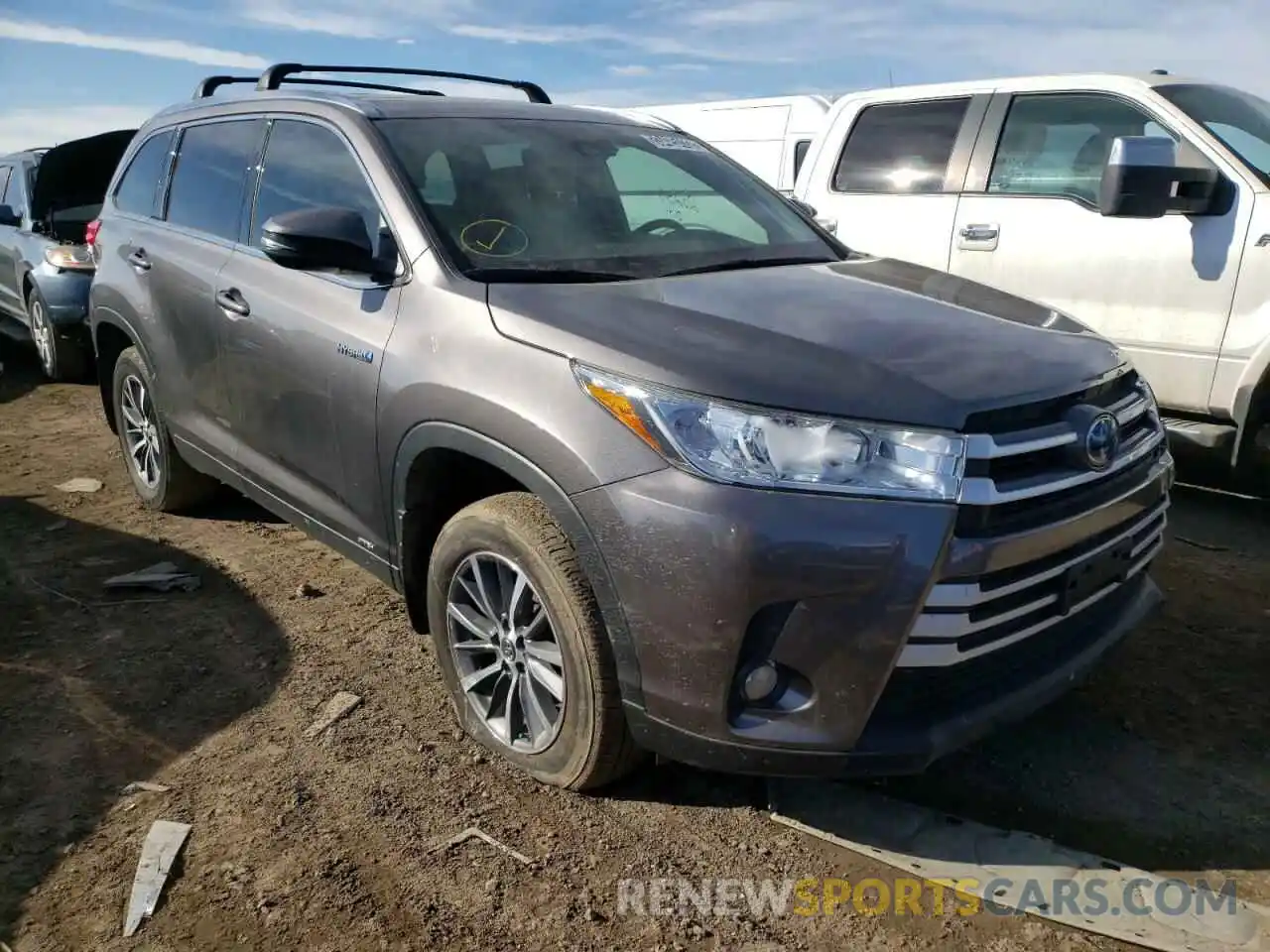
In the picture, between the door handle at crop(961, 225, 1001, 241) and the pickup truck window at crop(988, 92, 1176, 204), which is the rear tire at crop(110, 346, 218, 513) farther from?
the pickup truck window at crop(988, 92, 1176, 204)

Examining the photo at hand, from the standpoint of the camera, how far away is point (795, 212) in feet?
12.6

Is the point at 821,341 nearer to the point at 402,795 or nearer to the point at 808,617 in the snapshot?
the point at 808,617

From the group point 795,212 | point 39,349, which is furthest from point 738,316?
point 39,349

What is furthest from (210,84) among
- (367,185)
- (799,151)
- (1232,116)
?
(799,151)

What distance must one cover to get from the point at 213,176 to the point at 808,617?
3263 mm

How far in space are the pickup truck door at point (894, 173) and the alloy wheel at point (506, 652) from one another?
3595mm

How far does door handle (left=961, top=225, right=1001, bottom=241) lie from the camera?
210 inches

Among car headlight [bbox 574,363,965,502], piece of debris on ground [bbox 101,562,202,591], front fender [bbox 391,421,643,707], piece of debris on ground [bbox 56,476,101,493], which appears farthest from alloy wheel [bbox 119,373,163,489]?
car headlight [bbox 574,363,965,502]

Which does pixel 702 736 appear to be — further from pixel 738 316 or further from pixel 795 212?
pixel 795 212

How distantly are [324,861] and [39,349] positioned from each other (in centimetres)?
746

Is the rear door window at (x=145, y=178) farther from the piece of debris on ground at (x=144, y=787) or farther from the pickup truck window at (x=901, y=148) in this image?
the pickup truck window at (x=901, y=148)

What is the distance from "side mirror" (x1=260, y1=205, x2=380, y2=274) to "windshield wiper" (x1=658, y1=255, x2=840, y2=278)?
2.85 ft

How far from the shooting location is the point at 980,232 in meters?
5.38

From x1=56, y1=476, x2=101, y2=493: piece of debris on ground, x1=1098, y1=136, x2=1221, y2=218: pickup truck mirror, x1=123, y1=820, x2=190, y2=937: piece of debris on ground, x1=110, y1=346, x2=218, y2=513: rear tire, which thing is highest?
x1=1098, y1=136, x2=1221, y2=218: pickup truck mirror
